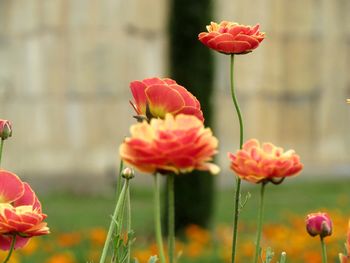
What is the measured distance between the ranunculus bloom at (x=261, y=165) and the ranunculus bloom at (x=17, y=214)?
0.77 feet

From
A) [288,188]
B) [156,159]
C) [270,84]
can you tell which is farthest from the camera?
[270,84]

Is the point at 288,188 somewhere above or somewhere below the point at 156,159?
below

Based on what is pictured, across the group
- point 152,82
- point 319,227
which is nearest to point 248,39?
point 152,82

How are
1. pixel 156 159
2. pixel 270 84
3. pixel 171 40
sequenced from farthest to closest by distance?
pixel 270 84
pixel 171 40
pixel 156 159

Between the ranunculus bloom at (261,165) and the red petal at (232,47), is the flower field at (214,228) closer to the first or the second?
the red petal at (232,47)

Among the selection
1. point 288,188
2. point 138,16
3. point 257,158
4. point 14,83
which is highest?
point 257,158

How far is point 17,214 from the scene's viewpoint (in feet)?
4.32

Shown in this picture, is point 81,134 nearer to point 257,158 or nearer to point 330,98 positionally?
point 330,98

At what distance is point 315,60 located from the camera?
46.7 feet

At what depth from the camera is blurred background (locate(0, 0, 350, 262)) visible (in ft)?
39.9

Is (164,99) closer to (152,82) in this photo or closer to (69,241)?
(152,82)

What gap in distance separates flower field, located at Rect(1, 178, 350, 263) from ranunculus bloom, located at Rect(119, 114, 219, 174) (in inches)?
46.7

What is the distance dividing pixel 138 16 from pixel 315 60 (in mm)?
2670

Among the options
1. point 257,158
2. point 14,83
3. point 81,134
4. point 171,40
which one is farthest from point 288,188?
point 257,158
